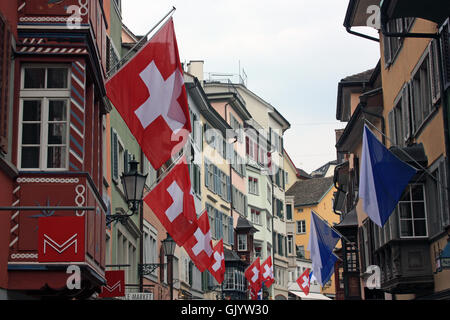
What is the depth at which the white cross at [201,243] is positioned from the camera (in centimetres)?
2241

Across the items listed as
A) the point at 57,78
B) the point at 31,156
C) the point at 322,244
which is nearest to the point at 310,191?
the point at 322,244

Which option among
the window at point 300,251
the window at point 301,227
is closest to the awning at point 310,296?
the window at point 300,251

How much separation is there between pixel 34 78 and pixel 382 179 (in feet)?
24.5

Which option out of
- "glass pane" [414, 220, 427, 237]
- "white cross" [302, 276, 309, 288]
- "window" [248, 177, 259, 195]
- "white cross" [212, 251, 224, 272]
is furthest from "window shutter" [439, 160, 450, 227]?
"window" [248, 177, 259, 195]

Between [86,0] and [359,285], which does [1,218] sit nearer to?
[86,0]

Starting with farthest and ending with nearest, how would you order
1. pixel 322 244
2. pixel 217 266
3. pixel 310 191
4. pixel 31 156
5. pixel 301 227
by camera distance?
pixel 310 191
pixel 301 227
pixel 322 244
pixel 217 266
pixel 31 156

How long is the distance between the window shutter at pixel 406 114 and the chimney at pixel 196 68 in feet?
113

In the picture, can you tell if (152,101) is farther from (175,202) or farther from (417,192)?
(417,192)

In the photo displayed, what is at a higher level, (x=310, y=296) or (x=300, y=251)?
(x=300, y=251)

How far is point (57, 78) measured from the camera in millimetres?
14125

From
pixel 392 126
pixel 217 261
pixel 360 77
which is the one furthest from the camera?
pixel 360 77

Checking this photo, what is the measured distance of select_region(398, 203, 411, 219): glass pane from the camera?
938 inches
